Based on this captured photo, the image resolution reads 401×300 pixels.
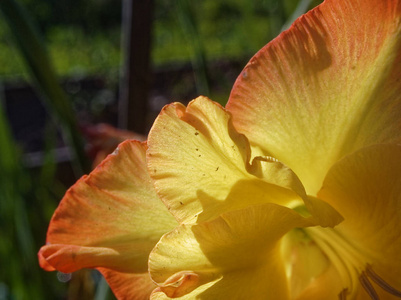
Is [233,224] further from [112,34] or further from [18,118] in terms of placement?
[112,34]

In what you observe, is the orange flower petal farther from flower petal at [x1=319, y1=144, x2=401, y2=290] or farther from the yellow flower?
flower petal at [x1=319, y1=144, x2=401, y2=290]

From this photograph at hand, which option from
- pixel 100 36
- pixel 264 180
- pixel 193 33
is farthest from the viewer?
pixel 100 36

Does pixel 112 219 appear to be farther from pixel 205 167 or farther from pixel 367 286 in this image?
pixel 367 286

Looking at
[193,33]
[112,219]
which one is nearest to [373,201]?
[112,219]

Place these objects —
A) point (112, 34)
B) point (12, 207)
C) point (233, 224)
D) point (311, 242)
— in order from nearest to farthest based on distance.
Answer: point (233, 224)
point (311, 242)
point (12, 207)
point (112, 34)

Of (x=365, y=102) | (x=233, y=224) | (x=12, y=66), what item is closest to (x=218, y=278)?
(x=233, y=224)


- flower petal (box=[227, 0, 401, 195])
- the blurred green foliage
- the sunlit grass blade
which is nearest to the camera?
flower petal (box=[227, 0, 401, 195])

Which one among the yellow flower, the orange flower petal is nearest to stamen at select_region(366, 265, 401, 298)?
the yellow flower
